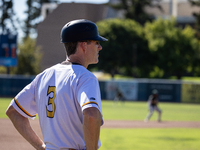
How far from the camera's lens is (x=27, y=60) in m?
41.3

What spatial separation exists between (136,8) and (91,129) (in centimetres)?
5845

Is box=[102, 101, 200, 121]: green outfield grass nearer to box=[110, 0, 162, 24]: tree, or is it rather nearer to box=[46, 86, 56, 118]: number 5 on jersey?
box=[46, 86, 56, 118]: number 5 on jersey

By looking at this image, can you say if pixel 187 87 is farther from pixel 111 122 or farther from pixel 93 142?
pixel 93 142

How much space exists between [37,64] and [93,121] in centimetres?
4021

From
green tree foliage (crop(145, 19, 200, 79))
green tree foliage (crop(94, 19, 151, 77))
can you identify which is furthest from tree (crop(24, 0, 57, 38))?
green tree foliage (crop(145, 19, 200, 79))

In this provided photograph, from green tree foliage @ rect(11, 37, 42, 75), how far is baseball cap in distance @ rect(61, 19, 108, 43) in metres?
38.9

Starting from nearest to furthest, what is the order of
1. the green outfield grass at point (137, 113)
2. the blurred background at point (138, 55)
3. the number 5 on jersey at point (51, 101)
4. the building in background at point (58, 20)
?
the number 5 on jersey at point (51, 101), the building in background at point (58, 20), the green outfield grass at point (137, 113), the blurred background at point (138, 55)

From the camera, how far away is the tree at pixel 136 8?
2320 inches

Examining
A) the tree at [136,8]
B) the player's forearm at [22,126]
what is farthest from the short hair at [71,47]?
the tree at [136,8]

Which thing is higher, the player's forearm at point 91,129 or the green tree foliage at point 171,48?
the player's forearm at point 91,129

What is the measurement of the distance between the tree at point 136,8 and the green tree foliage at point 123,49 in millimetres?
5214

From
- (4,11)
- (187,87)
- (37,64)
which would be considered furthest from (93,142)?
(37,64)

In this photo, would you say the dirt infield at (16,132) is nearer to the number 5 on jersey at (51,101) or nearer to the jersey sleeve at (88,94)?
the number 5 on jersey at (51,101)

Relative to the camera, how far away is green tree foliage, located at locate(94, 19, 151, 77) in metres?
51.9
